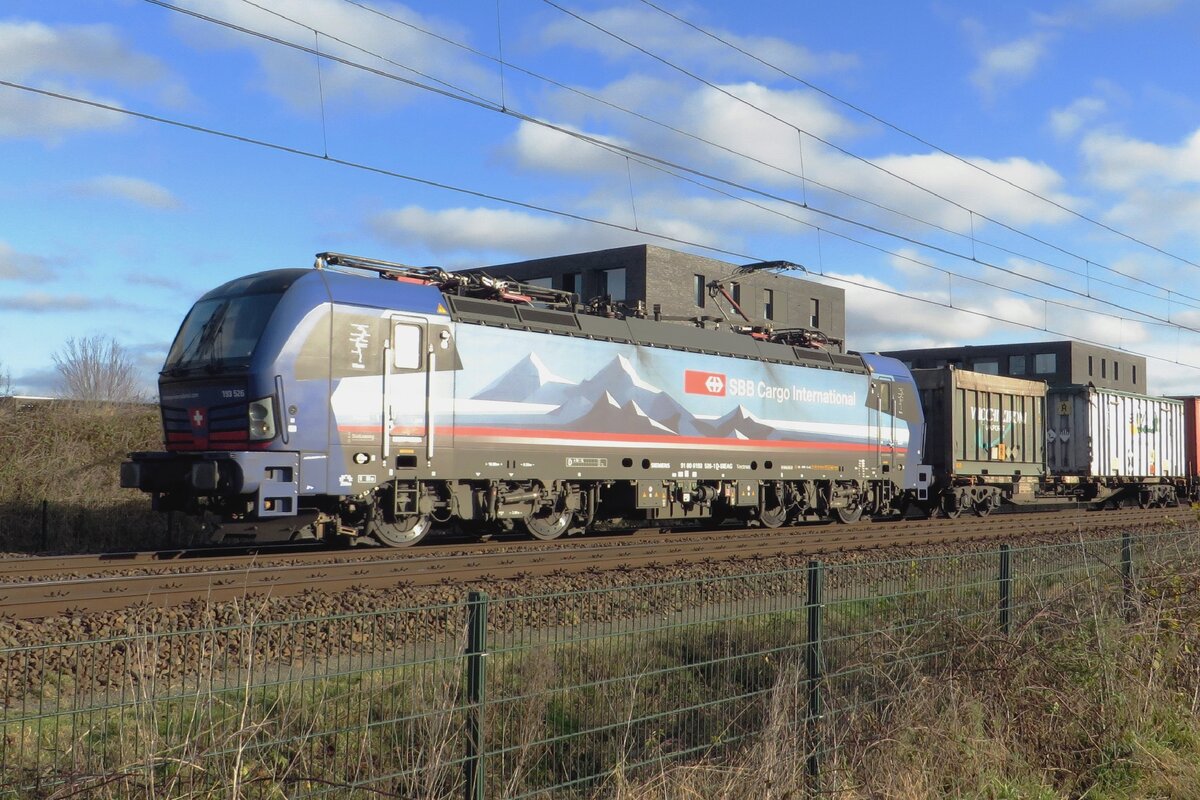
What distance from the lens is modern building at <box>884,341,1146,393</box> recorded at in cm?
7788

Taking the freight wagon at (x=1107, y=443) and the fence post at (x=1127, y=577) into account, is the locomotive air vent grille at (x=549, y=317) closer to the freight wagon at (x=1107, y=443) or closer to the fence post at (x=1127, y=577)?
the fence post at (x=1127, y=577)

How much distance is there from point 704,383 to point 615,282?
31245 mm

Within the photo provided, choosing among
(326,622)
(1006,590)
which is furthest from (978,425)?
(326,622)

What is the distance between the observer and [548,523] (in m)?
17.2

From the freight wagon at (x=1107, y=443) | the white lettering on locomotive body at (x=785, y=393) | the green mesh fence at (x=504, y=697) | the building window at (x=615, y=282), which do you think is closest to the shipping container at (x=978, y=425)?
the freight wagon at (x=1107, y=443)

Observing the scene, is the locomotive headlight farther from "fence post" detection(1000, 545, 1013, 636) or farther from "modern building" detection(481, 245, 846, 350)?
"modern building" detection(481, 245, 846, 350)

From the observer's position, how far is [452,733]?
4.89 meters

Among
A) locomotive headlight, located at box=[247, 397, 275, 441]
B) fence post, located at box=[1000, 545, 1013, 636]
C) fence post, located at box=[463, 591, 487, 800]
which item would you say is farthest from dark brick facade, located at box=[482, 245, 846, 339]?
fence post, located at box=[463, 591, 487, 800]

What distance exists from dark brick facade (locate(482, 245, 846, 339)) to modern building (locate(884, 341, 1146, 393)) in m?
22.9

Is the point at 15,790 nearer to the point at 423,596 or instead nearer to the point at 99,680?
the point at 99,680

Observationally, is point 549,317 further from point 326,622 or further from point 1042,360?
point 1042,360

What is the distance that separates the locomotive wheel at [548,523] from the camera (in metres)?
16.9

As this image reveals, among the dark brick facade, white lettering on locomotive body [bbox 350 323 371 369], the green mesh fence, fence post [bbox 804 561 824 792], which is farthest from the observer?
the dark brick facade

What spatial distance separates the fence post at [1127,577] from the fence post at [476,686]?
5935 millimetres
